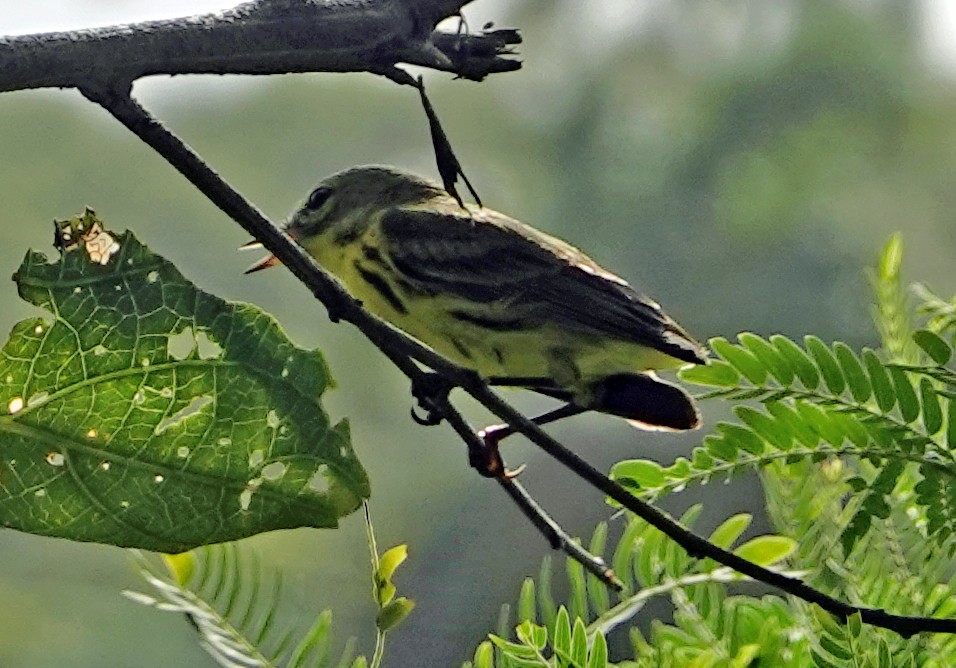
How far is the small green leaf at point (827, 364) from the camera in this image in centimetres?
73

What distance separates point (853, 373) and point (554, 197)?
19.0 ft

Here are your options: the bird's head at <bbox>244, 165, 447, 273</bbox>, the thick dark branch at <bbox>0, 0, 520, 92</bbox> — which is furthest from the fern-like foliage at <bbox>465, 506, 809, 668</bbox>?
the bird's head at <bbox>244, 165, 447, 273</bbox>

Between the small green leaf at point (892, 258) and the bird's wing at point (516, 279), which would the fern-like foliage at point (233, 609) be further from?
the bird's wing at point (516, 279)

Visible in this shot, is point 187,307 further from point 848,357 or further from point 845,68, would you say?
point 845,68

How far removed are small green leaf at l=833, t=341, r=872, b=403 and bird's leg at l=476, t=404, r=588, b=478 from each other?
176 mm

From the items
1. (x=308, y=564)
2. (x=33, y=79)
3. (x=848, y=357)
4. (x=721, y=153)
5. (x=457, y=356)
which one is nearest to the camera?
(x=33, y=79)

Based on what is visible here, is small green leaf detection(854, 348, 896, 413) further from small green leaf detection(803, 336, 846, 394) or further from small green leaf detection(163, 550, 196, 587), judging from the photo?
small green leaf detection(163, 550, 196, 587)

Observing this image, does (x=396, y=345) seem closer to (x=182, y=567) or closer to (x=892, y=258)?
(x=182, y=567)

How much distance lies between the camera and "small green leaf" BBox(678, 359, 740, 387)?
75cm

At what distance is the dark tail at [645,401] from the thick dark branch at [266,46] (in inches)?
35.5

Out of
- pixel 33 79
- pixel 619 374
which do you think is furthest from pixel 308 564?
pixel 33 79

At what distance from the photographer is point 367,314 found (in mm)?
584

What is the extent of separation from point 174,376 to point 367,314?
3.3 inches

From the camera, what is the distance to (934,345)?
685 millimetres
